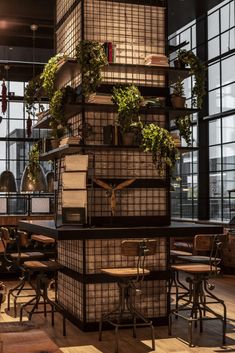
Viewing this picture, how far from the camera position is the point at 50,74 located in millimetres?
6281

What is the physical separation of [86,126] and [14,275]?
14.5ft

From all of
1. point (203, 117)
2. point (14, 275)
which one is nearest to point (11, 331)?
point (14, 275)

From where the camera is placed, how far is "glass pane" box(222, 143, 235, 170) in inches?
466

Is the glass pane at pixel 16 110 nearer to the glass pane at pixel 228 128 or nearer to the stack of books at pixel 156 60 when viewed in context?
the glass pane at pixel 228 128

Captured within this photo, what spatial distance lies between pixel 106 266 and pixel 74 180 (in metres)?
0.94

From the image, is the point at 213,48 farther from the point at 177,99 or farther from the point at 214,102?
the point at 177,99

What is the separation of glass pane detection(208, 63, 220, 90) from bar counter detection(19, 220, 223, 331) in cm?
692

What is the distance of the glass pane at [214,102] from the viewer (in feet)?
40.8

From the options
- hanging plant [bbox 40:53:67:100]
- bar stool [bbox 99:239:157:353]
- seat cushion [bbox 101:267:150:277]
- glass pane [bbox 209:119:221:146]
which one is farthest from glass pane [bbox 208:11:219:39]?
seat cushion [bbox 101:267:150:277]

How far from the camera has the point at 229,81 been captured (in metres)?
12.0

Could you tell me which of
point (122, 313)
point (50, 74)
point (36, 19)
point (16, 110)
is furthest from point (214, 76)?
point (122, 313)

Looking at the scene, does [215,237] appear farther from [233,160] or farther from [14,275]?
[233,160]

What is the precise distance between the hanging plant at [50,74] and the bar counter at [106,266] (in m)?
1.46

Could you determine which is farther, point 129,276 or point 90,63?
point 90,63
